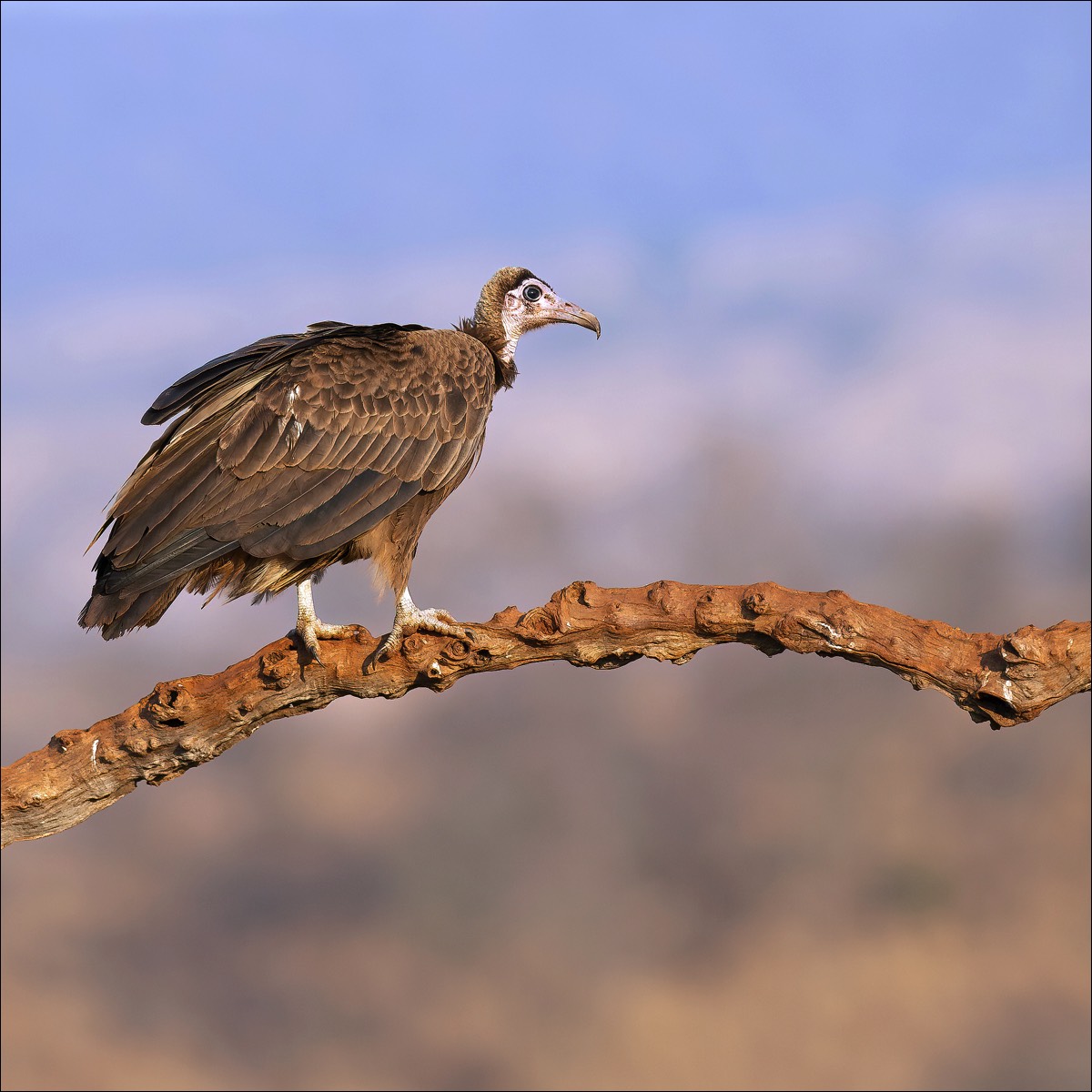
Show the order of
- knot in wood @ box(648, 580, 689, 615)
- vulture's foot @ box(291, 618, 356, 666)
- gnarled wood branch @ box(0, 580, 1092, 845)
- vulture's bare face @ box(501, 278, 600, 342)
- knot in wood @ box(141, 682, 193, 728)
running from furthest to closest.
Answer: vulture's bare face @ box(501, 278, 600, 342)
vulture's foot @ box(291, 618, 356, 666)
knot in wood @ box(141, 682, 193, 728)
knot in wood @ box(648, 580, 689, 615)
gnarled wood branch @ box(0, 580, 1092, 845)

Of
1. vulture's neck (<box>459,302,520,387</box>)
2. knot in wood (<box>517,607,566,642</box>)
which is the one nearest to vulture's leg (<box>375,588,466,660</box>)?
knot in wood (<box>517,607,566,642</box>)

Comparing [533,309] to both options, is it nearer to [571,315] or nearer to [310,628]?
[571,315]

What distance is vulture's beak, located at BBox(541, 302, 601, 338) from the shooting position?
7.81 meters

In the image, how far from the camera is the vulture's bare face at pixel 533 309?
770cm

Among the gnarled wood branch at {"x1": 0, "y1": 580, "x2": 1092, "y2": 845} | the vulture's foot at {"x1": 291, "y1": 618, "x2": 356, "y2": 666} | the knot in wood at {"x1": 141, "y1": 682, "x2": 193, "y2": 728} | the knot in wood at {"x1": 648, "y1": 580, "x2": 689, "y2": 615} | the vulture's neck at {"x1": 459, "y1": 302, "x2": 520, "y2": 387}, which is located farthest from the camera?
the vulture's neck at {"x1": 459, "y1": 302, "x2": 520, "y2": 387}

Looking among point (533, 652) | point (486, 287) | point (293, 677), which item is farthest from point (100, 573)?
point (486, 287)

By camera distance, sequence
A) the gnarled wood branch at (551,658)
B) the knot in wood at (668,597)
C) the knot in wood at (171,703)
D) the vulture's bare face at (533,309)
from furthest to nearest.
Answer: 1. the vulture's bare face at (533,309)
2. the knot in wood at (171,703)
3. the knot in wood at (668,597)
4. the gnarled wood branch at (551,658)

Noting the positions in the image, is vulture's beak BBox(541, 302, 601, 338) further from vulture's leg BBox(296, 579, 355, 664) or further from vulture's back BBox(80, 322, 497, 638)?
vulture's leg BBox(296, 579, 355, 664)

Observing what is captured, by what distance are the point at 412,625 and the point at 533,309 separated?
8.42 feet

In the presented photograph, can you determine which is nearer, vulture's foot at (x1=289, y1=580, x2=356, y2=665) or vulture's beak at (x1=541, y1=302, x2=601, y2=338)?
vulture's foot at (x1=289, y1=580, x2=356, y2=665)

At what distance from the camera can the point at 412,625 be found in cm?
618

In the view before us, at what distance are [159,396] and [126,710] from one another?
1697mm

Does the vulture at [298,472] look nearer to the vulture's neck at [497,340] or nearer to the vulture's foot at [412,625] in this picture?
the vulture's foot at [412,625]

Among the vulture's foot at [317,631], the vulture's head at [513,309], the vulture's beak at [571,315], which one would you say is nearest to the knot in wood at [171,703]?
the vulture's foot at [317,631]
